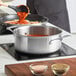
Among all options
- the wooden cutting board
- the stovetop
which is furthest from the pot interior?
the wooden cutting board

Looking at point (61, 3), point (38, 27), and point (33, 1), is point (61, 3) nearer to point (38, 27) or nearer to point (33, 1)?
point (33, 1)

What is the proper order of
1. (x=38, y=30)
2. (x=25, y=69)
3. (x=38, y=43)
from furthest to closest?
(x=38, y=30) < (x=38, y=43) < (x=25, y=69)

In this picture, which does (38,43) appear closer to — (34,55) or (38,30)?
(34,55)

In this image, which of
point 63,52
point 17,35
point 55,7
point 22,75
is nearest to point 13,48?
point 17,35

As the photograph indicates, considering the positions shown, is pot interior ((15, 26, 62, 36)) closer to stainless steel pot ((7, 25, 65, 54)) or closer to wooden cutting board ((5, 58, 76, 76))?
stainless steel pot ((7, 25, 65, 54))

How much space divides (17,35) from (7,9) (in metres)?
1.05

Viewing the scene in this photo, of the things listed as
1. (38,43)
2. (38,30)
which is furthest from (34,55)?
(38,30)

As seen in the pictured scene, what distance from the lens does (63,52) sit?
1579 mm

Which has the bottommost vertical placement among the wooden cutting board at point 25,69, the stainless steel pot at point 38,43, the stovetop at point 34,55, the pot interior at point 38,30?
the wooden cutting board at point 25,69

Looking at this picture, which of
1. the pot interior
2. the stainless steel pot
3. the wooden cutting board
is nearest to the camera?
the wooden cutting board

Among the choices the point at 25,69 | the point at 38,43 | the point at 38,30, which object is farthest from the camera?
the point at 38,30

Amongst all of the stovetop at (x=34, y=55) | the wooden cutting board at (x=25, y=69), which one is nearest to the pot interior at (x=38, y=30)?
the stovetop at (x=34, y=55)

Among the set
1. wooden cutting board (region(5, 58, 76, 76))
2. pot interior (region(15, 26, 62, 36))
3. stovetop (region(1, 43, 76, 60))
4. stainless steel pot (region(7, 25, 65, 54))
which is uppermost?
pot interior (region(15, 26, 62, 36))

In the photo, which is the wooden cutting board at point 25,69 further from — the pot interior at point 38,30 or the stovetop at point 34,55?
the pot interior at point 38,30
